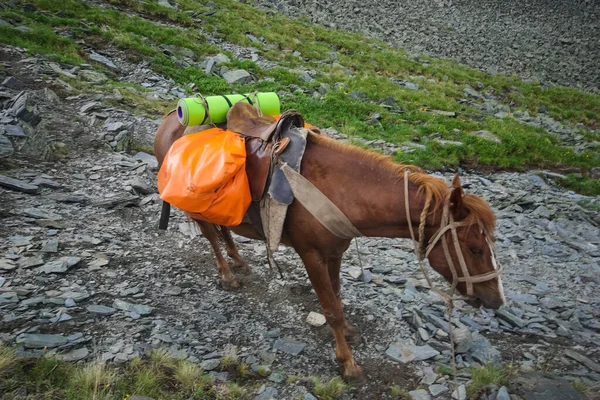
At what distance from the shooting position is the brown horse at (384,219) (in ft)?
11.6

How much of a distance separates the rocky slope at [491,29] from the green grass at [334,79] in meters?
4.87

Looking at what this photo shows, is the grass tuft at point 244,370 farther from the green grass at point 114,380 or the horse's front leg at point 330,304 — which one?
the horse's front leg at point 330,304

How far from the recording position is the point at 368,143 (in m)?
11.4

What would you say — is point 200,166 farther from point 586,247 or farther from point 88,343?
point 586,247

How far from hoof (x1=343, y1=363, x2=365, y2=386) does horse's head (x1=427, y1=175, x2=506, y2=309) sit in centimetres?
145

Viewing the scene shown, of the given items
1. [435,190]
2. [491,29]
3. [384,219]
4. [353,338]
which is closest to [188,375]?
[353,338]

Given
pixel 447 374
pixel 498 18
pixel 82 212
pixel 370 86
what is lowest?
pixel 82 212

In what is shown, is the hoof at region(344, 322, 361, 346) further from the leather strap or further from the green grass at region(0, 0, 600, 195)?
the green grass at region(0, 0, 600, 195)

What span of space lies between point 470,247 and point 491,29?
37492 mm

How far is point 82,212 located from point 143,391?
3874 mm

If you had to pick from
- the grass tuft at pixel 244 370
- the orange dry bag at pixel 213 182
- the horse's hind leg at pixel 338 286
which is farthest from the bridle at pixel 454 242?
the grass tuft at pixel 244 370

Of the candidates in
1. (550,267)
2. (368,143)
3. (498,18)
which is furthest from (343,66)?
(498,18)

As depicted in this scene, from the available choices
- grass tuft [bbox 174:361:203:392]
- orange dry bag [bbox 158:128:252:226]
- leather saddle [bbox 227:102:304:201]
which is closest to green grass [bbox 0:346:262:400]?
grass tuft [bbox 174:361:203:392]

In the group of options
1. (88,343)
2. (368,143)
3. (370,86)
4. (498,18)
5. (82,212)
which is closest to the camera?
(88,343)
